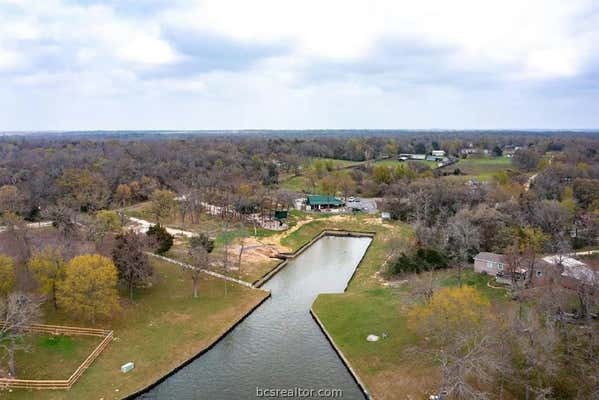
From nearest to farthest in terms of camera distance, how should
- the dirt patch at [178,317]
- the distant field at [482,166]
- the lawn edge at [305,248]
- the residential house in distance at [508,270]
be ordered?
the dirt patch at [178,317], the residential house in distance at [508,270], the lawn edge at [305,248], the distant field at [482,166]

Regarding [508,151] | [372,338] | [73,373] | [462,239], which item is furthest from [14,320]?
[508,151]

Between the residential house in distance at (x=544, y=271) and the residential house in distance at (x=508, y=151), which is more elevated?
the residential house in distance at (x=508, y=151)

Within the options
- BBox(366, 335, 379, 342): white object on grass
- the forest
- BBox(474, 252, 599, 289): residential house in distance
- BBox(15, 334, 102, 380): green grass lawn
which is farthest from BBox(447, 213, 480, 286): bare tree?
BBox(15, 334, 102, 380): green grass lawn

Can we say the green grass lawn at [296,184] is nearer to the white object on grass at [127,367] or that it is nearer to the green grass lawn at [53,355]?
the green grass lawn at [53,355]

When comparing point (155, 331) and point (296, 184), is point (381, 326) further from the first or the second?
point (296, 184)

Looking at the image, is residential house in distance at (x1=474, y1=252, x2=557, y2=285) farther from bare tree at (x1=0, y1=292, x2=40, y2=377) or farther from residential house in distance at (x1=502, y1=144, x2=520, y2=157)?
residential house in distance at (x1=502, y1=144, x2=520, y2=157)

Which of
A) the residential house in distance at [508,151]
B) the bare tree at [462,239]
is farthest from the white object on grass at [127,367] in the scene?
the residential house in distance at [508,151]

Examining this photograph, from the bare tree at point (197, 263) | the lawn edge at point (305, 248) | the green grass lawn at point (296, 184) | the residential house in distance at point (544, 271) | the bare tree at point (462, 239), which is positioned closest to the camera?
the residential house in distance at point (544, 271)

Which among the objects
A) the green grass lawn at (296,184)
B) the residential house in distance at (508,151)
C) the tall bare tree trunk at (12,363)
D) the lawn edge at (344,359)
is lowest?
the lawn edge at (344,359)

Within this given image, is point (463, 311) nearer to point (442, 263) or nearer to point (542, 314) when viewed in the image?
point (542, 314)
